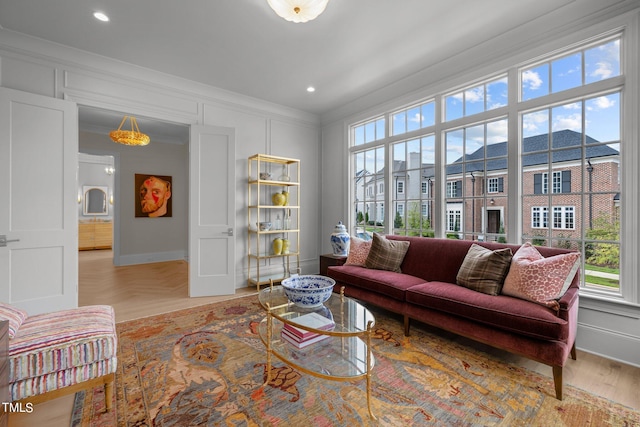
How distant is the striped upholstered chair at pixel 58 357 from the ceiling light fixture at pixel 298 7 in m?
2.48

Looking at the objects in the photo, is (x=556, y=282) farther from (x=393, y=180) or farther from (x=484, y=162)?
(x=393, y=180)

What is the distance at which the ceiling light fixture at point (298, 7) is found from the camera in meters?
2.05

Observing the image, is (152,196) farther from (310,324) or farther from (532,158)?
(532,158)

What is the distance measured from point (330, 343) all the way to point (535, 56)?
10.7 feet

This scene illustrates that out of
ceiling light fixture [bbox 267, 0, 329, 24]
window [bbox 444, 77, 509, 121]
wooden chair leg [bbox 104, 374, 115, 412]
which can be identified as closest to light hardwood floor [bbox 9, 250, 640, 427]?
wooden chair leg [bbox 104, 374, 115, 412]

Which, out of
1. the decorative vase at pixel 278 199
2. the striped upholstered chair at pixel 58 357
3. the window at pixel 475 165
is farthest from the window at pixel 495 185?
the striped upholstered chair at pixel 58 357

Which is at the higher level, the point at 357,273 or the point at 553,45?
the point at 553,45

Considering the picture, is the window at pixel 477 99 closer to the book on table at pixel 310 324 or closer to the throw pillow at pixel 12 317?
the book on table at pixel 310 324

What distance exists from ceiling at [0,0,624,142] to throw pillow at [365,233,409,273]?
218cm

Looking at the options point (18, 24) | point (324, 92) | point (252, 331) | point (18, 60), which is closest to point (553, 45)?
point (324, 92)

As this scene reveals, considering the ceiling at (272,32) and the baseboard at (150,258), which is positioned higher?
the ceiling at (272,32)

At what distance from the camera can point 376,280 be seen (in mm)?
2951

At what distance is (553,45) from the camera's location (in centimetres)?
266

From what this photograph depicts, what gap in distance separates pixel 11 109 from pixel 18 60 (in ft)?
1.90
